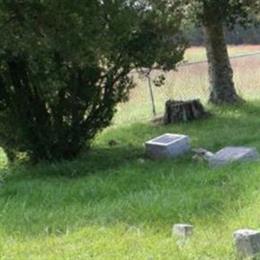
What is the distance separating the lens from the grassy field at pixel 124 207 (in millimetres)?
5117

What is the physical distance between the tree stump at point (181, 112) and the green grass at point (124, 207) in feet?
8.98

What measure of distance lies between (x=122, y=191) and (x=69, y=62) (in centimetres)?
226

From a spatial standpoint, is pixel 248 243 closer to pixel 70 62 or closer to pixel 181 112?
pixel 70 62

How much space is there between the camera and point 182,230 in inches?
205

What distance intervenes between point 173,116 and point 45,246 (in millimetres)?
7267

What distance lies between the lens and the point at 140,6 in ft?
31.5

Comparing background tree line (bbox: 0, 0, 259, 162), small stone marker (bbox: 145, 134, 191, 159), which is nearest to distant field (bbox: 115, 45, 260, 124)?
background tree line (bbox: 0, 0, 259, 162)

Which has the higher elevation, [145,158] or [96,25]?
[96,25]

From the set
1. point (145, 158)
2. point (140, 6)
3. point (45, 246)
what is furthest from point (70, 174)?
point (45, 246)

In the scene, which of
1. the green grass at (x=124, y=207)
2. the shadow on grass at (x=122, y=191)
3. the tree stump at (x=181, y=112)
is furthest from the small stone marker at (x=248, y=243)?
the tree stump at (x=181, y=112)

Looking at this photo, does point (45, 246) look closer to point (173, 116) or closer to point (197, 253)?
point (197, 253)

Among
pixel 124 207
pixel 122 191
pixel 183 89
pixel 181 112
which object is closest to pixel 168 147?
pixel 122 191

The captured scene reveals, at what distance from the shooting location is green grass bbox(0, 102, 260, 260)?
512 cm

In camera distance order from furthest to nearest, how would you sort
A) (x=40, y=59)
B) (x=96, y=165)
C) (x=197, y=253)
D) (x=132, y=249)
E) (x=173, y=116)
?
1. (x=173, y=116)
2. (x=96, y=165)
3. (x=40, y=59)
4. (x=132, y=249)
5. (x=197, y=253)
